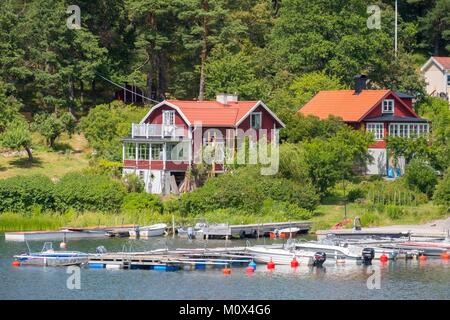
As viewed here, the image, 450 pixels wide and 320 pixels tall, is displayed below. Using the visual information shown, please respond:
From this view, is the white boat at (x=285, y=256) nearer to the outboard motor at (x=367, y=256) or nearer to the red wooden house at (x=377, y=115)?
the outboard motor at (x=367, y=256)

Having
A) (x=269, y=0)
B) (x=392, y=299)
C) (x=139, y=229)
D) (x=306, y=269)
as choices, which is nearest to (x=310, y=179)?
(x=139, y=229)

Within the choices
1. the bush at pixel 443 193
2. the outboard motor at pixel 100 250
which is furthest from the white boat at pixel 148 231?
the bush at pixel 443 193

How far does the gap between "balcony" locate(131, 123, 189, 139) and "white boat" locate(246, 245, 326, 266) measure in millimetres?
18298

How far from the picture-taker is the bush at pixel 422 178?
7431 centimetres

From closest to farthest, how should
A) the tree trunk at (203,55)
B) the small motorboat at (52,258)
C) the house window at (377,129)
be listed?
1. the small motorboat at (52,258)
2. the house window at (377,129)
3. the tree trunk at (203,55)

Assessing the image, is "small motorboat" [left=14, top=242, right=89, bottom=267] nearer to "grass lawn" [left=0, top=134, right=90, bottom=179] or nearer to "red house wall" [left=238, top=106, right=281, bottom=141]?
"grass lawn" [left=0, top=134, right=90, bottom=179]

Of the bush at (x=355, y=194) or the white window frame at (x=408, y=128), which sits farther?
the white window frame at (x=408, y=128)

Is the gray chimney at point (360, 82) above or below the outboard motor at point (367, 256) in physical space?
above

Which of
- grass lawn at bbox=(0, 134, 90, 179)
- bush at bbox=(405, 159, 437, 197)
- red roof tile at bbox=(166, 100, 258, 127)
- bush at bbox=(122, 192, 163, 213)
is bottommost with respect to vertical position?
bush at bbox=(122, 192, 163, 213)

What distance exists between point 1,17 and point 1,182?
18.3 m

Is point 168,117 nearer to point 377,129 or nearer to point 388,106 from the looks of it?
point 377,129

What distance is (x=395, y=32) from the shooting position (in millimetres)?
98875

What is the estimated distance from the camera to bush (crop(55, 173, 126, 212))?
229 ft

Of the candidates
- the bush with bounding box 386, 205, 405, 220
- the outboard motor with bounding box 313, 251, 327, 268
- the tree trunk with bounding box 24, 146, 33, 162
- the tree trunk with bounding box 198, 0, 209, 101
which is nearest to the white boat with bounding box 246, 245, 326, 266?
the outboard motor with bounding box 313, 251, 327, 268
